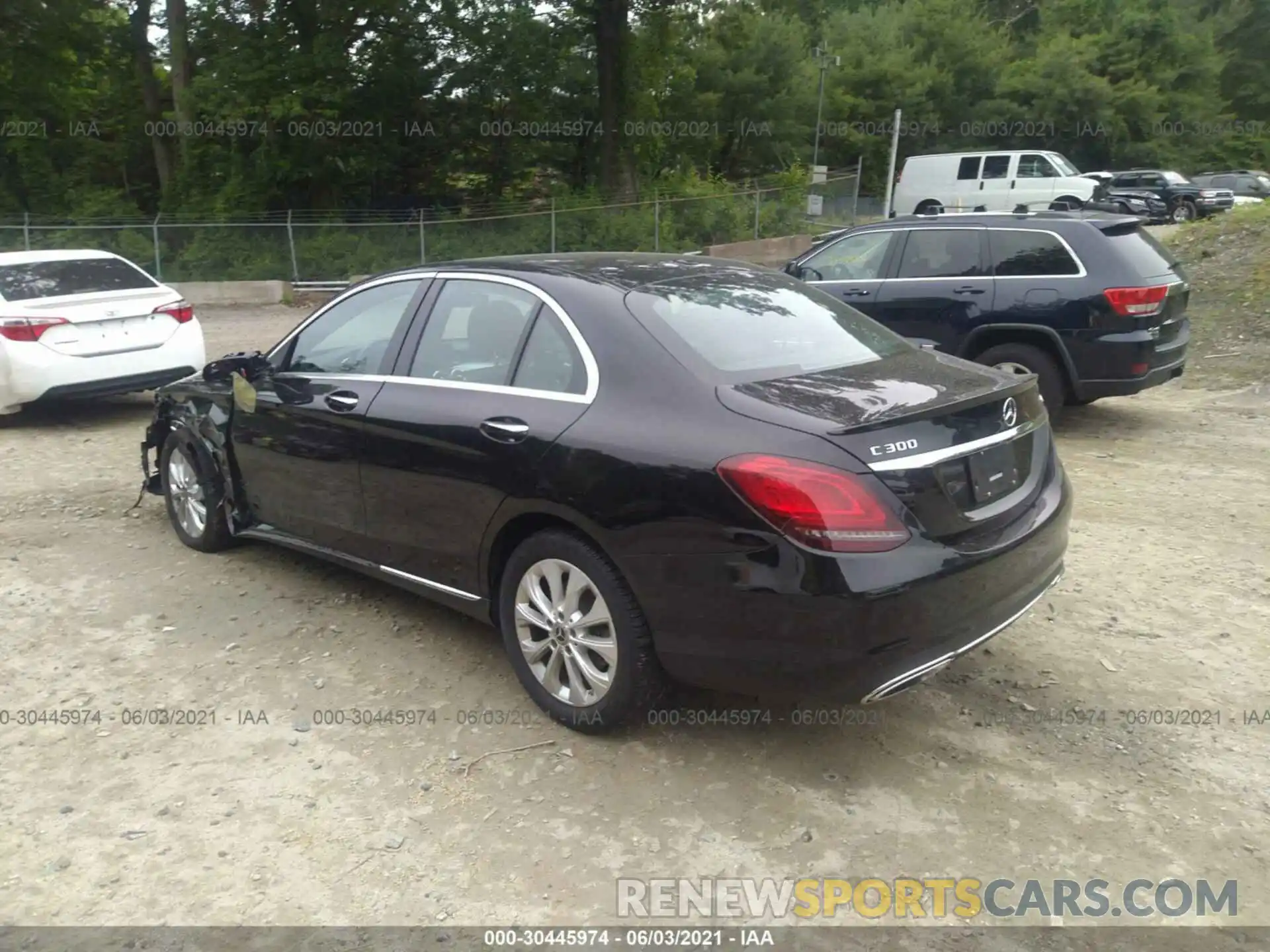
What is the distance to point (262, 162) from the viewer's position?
2409 centimetres

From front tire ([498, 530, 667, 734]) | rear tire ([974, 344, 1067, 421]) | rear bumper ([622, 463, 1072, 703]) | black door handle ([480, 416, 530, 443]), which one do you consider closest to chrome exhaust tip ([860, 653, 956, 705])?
rear bumper ([622, 463, 1072, 703])

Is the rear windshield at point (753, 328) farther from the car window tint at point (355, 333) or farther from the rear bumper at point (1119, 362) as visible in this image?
the rear bumper at point (1119, 362)

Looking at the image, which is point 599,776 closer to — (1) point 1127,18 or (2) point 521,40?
(2) point 521,40

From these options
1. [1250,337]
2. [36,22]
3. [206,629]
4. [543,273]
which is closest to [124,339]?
[206,629]

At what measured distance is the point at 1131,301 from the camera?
7652 millimetres

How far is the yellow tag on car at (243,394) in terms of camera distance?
16.8ft

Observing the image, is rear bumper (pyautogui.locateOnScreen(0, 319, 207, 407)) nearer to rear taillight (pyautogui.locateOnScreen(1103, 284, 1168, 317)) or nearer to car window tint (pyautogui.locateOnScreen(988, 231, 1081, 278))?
car window tint (pyautogui.locateOnScreen(988, 231, 1081, 278))

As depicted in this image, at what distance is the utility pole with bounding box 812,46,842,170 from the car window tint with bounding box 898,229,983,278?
1146 inches

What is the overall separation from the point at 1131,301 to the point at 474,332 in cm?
549

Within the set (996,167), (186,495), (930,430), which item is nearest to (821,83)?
(996,167)

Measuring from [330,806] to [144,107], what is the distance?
97.8ft

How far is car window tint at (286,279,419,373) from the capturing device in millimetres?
4625

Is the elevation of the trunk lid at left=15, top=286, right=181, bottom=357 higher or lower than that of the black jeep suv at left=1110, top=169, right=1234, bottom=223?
lower

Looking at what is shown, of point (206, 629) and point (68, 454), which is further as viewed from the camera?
point (68, 454)
